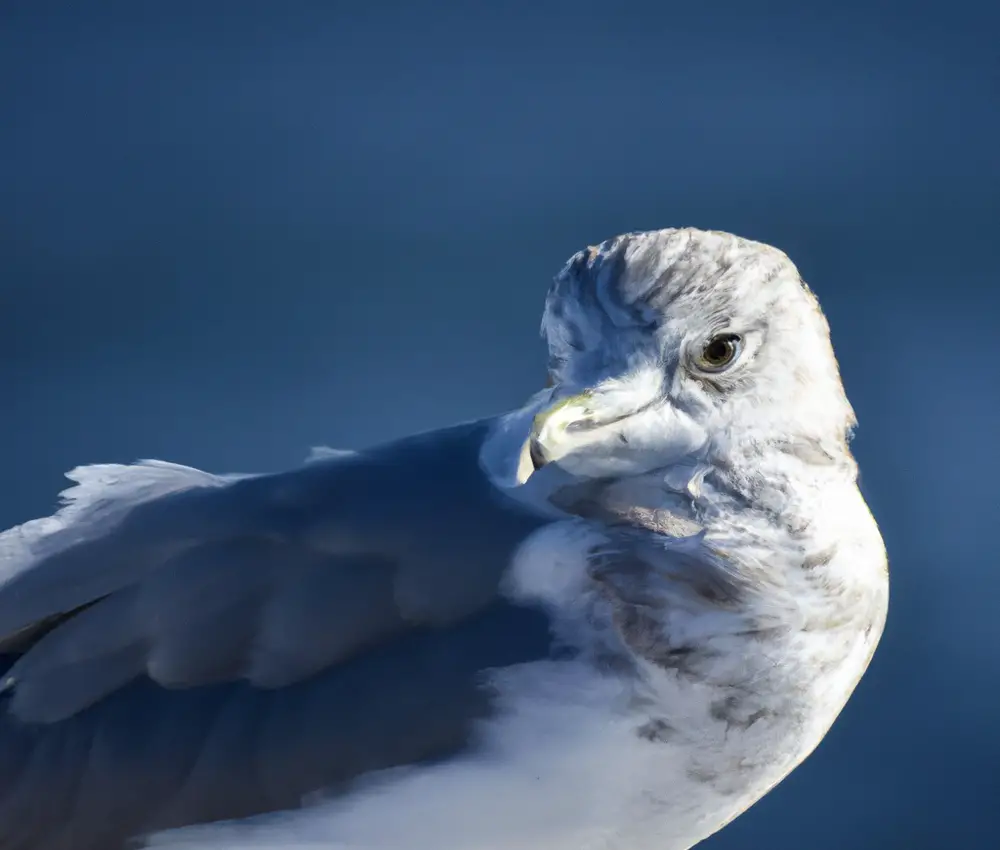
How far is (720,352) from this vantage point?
1.32 meters

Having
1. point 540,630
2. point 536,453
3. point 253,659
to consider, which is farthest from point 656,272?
point 253,659

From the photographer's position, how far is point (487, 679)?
52.9 inches

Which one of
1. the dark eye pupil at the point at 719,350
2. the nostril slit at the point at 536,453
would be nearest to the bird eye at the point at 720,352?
the dark eye pupil at the point at 719,350

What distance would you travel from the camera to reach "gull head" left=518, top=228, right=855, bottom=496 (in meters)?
1.29

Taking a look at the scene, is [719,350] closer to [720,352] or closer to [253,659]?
[720,352]

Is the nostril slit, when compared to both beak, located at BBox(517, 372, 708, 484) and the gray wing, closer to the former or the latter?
beak, located at BBox(517, 372, 708, 484)

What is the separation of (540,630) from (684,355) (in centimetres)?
28

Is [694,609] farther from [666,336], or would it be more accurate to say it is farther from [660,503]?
[666,336]

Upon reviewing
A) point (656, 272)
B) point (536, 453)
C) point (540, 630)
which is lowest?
point (540, 630)

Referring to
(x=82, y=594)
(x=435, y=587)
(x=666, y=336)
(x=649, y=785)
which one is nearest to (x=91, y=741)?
(x=82, y=594)

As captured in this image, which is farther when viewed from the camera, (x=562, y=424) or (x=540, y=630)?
(x=540, y=630)

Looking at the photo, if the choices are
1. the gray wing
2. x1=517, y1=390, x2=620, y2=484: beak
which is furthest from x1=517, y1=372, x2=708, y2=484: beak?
the gray wing

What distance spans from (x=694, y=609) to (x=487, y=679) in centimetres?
20

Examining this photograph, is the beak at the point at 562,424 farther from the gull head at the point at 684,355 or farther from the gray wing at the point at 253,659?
the gray wing at the point at 253,659
